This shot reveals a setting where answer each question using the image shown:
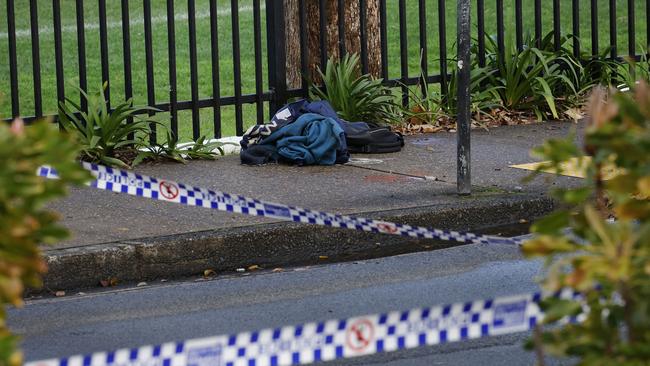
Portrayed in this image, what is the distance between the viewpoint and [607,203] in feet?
26.2

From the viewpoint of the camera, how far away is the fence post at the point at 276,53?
10438 millimetres

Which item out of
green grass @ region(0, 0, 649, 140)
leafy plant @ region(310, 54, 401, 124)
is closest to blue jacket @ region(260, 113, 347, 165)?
leafy plant @ region(310, 54, 401, 124)

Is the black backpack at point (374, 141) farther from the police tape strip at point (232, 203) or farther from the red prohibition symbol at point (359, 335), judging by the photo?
the red prohibition symbol at point (359, 335)

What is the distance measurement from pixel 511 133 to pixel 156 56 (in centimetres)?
990

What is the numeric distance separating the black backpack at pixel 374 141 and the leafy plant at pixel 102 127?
1455 millimetres

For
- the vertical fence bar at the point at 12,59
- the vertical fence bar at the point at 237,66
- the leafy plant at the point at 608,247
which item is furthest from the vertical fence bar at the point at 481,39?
the leafy plant at the point at 608,247

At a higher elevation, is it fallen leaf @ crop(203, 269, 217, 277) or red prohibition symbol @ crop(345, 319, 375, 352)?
red prohibition symbol @ crop(345, 319, 375, 352)

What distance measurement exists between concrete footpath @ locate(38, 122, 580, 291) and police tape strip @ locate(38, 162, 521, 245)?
1.96ft

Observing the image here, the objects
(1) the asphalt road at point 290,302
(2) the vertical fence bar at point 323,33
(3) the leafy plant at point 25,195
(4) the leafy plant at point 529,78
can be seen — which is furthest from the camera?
(4) the leafy plant at point 529,78

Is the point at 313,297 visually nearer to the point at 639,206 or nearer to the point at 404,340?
the point at 404,340

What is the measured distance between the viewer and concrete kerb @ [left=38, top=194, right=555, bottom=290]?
664 centimetres

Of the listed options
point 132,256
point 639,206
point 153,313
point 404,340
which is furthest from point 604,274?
point 132,256

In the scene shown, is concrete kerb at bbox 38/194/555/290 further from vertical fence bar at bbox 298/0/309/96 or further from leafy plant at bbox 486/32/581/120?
leafy plant at bbox 486/32/581/120

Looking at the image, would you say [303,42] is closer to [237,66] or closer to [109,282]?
[237,66]
